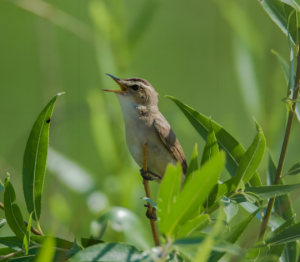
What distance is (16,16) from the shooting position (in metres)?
5.12

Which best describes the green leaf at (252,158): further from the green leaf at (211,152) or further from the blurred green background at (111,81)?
the blurred green background at (111,81)

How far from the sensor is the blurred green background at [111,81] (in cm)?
175

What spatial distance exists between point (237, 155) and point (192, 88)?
439 centimetres

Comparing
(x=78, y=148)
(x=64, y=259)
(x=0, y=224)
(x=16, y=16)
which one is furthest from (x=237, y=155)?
(x=16, y=16)

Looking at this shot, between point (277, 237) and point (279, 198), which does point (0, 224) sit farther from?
point (279, 198)

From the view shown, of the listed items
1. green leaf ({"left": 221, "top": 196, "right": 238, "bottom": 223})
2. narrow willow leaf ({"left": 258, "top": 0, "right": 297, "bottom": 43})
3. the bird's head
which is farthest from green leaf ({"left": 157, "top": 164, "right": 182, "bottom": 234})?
the bird's head

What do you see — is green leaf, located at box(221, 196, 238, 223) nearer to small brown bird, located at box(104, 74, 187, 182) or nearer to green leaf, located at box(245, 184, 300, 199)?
green leaf, located at box(245, 184, 300, 199)

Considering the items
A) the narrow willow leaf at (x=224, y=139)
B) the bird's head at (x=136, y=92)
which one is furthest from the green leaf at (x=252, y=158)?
the bird's head at (x=136, y=92)

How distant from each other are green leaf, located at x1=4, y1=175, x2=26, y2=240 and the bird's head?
4.39ft

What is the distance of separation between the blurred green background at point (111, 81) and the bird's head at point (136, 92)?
76mm

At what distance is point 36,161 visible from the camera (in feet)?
3.27

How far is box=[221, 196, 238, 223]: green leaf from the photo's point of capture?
2.77 ft

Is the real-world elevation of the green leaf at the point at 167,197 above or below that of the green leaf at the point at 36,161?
above

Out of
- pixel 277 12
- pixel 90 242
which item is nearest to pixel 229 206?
pixel 90 242
